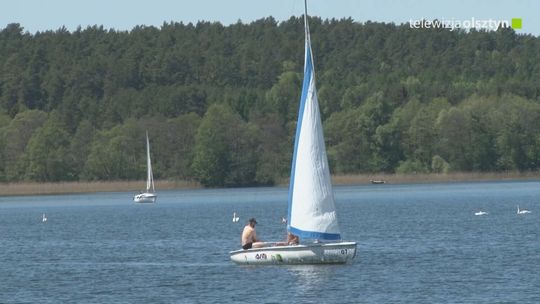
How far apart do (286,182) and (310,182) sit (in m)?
131

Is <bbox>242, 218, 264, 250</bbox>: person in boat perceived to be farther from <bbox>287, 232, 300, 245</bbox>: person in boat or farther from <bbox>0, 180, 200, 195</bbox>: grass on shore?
<bbox>0, 180, 200, 195</bbox>: grass on shore

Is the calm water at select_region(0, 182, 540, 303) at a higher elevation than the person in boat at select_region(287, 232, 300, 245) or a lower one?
lower

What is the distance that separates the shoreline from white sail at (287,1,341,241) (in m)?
115

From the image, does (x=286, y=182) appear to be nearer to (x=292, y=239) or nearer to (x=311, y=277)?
(x=292, y=239)

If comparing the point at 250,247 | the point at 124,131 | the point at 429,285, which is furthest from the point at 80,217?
the point at 124,131

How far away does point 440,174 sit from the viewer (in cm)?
17412

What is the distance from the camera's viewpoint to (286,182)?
181 m

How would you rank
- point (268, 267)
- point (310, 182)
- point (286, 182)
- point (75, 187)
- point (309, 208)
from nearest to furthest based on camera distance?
point (309, 208) < point (310, 182) < point (268, 267) < point (75, 187) < point (286, 182)

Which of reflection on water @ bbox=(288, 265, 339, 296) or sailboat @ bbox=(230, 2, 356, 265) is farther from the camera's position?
sailboat @ bbox=(230, 2, 356, 265)

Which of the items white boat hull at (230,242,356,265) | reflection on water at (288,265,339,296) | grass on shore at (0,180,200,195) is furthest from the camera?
grass on shore at (0,180,200,195)

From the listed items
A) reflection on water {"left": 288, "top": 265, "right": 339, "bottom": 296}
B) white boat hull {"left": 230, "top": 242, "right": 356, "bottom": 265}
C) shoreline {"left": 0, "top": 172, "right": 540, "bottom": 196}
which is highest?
shoreline {"left": 0, "top": 172, "right": 540, "bottom": 196}

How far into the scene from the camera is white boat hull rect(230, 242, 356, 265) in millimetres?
49062

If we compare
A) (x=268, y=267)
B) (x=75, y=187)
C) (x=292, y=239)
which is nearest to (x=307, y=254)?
(x=292, y=239)

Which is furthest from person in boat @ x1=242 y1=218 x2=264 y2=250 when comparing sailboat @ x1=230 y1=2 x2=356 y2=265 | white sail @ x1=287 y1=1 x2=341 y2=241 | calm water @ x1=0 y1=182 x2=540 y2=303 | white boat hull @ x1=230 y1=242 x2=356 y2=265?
white sail @ x1=287 y1=1 x2=341 y2=241
